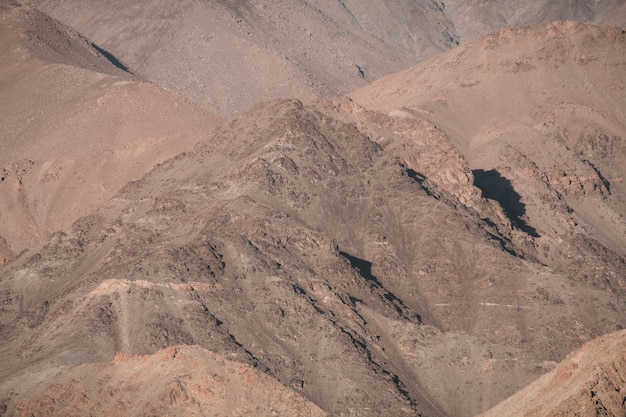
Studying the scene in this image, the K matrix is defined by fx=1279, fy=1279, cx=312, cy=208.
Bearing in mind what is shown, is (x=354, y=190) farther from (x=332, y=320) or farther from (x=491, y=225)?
(x=332, y=320)

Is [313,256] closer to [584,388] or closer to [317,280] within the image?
[317,280]

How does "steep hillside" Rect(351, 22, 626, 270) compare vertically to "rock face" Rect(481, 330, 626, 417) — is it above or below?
below

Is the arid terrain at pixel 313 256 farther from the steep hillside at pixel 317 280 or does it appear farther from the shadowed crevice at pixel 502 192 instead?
the shadowed crevice at pixel 502 192

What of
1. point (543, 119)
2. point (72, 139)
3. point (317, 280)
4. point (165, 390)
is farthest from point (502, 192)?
point (165, 390)

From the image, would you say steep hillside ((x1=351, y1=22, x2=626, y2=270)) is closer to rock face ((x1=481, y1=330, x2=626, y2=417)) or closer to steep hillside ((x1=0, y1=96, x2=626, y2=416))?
steep hillside ((x1=0, y1=96, x2=626, y2=416))

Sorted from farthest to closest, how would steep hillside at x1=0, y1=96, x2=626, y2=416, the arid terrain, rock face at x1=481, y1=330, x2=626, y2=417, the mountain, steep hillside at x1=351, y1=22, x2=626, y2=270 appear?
steep hillside at x1=351, y1=22, x2=626, y2=270, the mountain, steep hillside at x1=0, y1=96, x2=626, y2=416, the arid terrain, rock face at x1=481, y1=330, x2=626, y2=417

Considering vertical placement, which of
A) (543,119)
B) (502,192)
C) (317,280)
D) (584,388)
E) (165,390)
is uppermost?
(584,388)

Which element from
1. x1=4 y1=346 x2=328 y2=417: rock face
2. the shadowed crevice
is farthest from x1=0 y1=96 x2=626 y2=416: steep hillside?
the shadowed crevice
